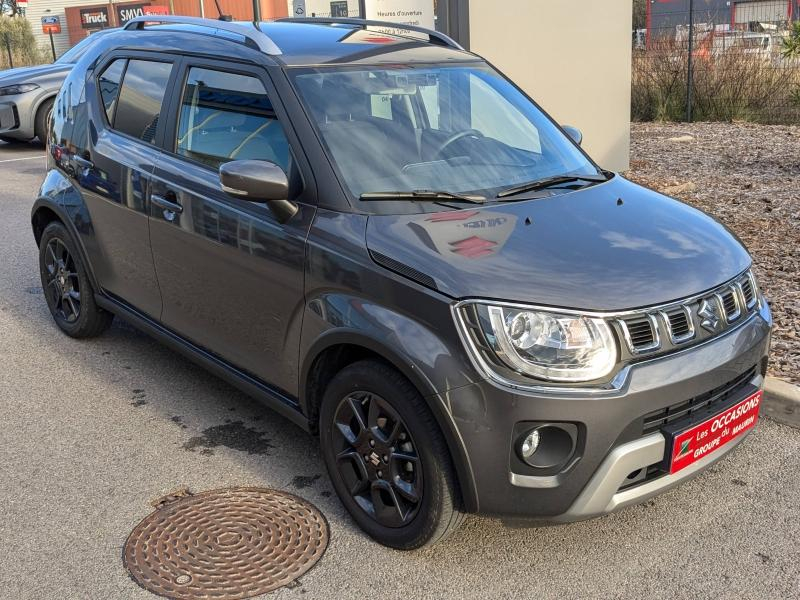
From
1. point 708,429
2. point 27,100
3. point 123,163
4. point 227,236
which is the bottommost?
point 708,429

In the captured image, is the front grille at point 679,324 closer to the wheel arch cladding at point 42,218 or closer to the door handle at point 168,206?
the door handle at point 168,206

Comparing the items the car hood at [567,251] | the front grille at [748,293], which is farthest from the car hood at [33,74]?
the front grille at [748,293]

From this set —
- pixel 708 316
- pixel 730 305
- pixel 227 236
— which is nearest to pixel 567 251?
pixel 708 316

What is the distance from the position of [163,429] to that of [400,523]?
164 centimetres

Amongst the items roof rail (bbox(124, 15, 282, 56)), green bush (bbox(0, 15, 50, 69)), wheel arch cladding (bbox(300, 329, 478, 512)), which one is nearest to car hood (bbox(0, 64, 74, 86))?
roof rail (bbox(124, 15, 282, 56))

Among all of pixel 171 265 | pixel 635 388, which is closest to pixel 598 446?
pixel 635 388

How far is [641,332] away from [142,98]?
9.85 ft

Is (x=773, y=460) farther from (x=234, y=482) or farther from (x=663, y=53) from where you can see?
(x=663, y=53)

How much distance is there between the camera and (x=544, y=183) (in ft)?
13.0

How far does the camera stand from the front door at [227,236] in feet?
12.1

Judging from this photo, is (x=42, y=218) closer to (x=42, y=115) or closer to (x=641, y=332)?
(x=641, y=332)

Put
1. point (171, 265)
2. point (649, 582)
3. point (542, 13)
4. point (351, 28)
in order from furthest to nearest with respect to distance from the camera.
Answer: point (542, 13) → point (351, 28) → point (171, 265) → point (649, 582)

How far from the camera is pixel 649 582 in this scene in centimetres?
320

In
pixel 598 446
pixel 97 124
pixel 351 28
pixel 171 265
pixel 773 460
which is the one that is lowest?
pixel 773 460
